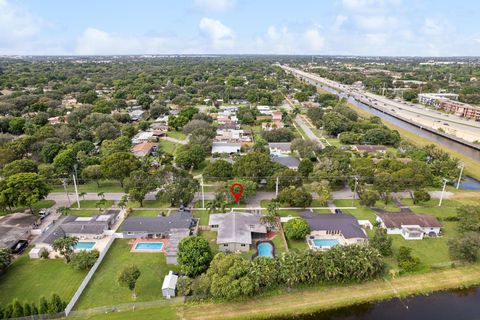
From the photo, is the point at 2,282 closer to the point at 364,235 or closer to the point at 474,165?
the point at 364,235

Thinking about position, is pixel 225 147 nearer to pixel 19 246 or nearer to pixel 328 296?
pixel 19 246

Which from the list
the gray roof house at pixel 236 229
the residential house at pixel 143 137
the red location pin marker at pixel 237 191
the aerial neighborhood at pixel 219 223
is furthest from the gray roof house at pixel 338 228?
the residential house at pixel 143 137

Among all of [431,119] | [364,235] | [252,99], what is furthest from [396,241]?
[252,99]

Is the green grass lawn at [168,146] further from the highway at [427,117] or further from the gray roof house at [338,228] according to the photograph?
the highway at [427,117]

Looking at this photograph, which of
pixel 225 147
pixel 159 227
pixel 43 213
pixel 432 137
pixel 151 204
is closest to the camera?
pixel 159 227

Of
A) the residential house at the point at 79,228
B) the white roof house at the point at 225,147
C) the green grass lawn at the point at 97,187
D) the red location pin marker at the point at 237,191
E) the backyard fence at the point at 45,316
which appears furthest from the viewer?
the white roof house at the point at 225,147

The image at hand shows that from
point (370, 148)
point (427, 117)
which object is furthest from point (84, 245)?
point (427, 117)
